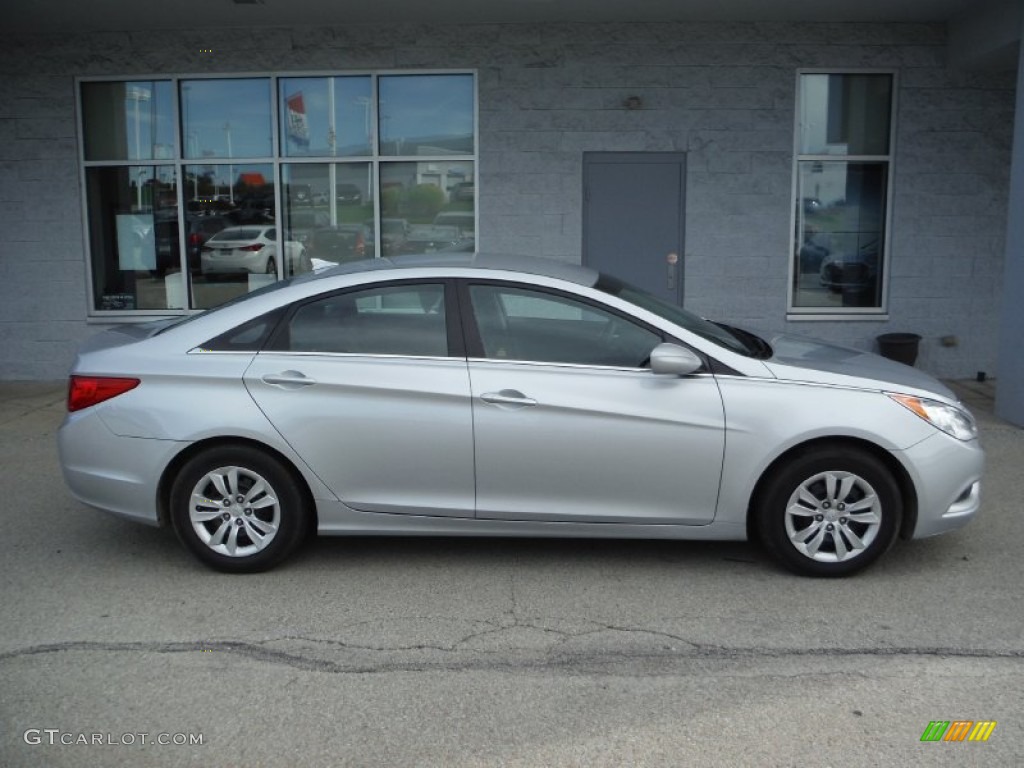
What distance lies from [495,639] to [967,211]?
336 inches

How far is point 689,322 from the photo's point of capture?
5.71m

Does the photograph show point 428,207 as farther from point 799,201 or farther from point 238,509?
point 238,509

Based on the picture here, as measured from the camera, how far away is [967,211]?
11031 millimetres

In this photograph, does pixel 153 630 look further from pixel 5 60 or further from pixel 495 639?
pixel 5 60

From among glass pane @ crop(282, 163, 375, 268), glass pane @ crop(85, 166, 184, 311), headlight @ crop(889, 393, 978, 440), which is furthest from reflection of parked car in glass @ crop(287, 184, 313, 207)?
headlight @ crop(889, 393, 978, 440)

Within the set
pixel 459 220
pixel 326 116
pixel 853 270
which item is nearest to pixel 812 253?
pixel 853 270

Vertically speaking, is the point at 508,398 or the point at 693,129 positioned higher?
the point at 693,129

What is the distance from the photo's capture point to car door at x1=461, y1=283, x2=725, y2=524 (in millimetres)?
5203

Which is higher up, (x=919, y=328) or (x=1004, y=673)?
(x=919, y=328)

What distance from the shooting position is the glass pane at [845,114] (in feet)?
36.1

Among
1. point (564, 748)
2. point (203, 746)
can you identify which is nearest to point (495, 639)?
point (564, 748)

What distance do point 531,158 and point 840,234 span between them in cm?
344

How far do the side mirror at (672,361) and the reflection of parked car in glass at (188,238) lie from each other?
7.52 metres

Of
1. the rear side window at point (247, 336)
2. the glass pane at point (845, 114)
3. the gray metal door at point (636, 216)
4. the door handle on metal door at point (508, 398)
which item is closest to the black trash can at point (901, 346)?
the glass pane at point (845, 114)
